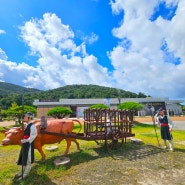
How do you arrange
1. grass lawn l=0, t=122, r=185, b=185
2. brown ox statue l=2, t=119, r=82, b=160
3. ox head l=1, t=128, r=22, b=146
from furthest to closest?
brown ox statue l=2, t=119, r=82, b=160
ox head l=1, t=128, r=22, b=146
grass lawn l=0, t=122, r=185, b=185

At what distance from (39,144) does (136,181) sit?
435 cm

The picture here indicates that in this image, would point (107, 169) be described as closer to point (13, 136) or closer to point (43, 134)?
point (43, 134)

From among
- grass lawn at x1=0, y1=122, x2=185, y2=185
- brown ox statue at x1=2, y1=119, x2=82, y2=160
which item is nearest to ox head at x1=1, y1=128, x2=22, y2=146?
brown ox statue at x1=2, y1=119, x2=82, y2=160

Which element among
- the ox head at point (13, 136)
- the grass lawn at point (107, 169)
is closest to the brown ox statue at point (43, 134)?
the ox head at point (13, 136)

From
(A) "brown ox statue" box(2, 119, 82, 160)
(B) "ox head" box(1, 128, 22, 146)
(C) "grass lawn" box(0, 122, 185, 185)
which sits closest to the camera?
(C) "grass lawn" box(0, 122, 185, 185)

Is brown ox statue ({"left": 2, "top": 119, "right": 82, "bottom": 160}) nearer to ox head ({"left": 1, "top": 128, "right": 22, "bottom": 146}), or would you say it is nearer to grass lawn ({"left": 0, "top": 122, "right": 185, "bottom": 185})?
ox head ({"left": 1, "top": 128, "right": 22, "bottom": 146})

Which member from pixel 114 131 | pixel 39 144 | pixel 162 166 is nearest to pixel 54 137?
pixel 39 144

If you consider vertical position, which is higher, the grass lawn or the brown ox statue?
the brown ox statue

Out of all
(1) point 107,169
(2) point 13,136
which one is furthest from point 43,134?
(1) point 107,169

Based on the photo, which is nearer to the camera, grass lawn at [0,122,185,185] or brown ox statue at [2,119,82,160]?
grass lawn at [0,122,185,185]

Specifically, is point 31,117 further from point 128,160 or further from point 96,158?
point 128,160

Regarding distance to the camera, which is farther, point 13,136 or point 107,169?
point 13,136

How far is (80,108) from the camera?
58469 mm

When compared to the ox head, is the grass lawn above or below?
below
